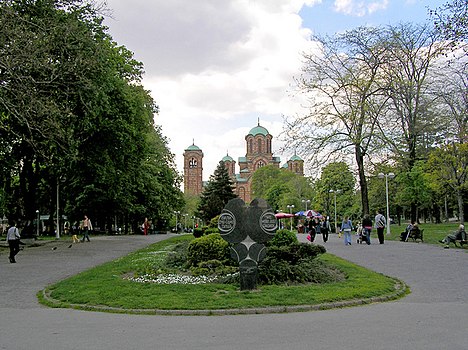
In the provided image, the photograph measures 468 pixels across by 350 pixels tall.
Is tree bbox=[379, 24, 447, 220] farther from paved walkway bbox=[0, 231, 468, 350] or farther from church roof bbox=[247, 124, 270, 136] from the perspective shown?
church roof bbox=[247, 124, 270, 136]

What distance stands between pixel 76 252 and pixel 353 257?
489 inches

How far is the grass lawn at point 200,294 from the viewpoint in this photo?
31.8 ft

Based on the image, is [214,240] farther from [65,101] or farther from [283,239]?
[65,101]

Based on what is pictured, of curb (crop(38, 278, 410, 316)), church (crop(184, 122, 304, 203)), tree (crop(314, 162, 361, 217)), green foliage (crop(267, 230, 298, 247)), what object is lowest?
curb (crop(38, 278, 410, 316))

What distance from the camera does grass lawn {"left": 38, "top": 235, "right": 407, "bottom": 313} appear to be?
9680 millimetres

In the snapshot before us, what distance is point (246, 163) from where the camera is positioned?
148 m

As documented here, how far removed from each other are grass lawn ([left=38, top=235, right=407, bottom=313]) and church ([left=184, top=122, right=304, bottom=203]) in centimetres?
12155

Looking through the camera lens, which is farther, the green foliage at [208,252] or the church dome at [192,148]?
the church dome at [192,148]

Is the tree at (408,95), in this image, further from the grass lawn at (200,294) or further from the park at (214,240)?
the grass lawn at (200,294)

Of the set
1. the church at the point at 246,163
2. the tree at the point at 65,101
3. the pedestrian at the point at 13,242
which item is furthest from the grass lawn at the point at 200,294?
the church at the point at 246,163

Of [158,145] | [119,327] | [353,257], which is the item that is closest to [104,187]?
[158,145]

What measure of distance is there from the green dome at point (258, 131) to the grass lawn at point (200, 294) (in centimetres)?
12634

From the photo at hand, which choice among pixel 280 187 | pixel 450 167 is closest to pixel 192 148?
pixel 280 187

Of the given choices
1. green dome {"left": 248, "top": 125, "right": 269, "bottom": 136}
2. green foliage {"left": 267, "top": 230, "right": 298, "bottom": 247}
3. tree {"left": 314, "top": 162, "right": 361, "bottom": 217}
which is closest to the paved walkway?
green foliage {"left": 267, "top": 230, "right": 298, "bottom": 247}
